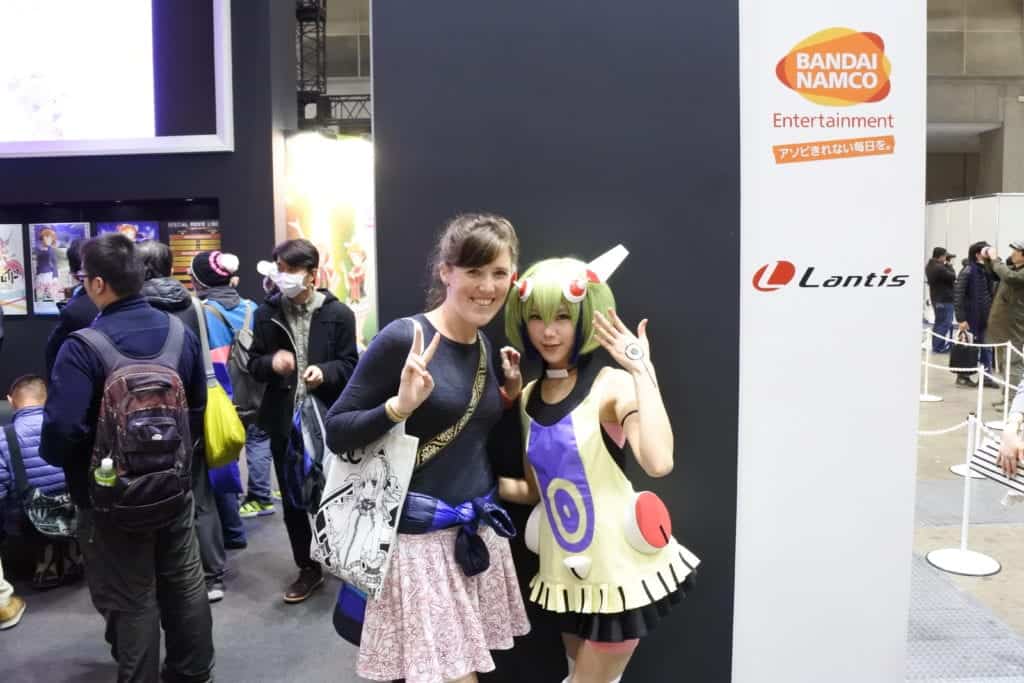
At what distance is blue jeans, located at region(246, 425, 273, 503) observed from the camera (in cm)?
496

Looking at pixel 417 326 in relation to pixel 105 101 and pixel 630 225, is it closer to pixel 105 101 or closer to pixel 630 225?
pixel 630 225

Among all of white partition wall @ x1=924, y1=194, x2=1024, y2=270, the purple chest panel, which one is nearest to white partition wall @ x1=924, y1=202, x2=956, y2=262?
white partition wall @ x1=924, y1=194, x2=1024, y2=270

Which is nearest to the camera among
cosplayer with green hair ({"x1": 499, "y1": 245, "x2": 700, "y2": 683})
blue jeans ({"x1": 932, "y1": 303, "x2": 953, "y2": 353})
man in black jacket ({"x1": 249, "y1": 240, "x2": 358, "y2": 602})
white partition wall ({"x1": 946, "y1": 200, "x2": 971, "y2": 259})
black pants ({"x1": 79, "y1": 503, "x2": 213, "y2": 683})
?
cosplayer with green hair ({"x1": 499, "y1": 245, "x2": 700, "y2": 683})

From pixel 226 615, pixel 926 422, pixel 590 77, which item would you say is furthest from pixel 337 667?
pixel 926 422

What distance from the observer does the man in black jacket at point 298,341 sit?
350 cm

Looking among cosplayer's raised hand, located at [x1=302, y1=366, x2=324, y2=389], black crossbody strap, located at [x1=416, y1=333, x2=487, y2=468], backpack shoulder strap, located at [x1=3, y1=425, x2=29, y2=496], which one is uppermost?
black crossbody strap, located at [x1=416, y1=333, x2=487, y2=468]

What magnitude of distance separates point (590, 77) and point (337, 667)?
2.45 m

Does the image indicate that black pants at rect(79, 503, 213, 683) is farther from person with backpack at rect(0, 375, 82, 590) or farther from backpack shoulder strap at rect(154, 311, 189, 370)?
person with backpack at rect(0, 375, 82, 590)

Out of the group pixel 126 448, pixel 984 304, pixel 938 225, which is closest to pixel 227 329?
pixel 126 448

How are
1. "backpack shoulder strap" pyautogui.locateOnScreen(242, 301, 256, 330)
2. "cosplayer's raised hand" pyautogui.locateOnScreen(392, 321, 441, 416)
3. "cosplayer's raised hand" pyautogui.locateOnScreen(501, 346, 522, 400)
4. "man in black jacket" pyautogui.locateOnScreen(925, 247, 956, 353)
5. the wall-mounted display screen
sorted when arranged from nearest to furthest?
"cosplayer's raised hand" pyautogui.locateOnScreen(392, 321, 441, 416)
"cosplayer's raised hand" pyautogui.locateOnScreen(501, 346, 522, 400)
"backpack shoulder strap" pyautogui.locateOnScreen(242, 301, 256, 330)
the wall-mounted display screen
"man in black jacket" pyautogui.locateOnScreen(925, 247, 956, 353)

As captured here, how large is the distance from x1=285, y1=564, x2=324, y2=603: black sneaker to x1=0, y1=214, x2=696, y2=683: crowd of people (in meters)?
1.04

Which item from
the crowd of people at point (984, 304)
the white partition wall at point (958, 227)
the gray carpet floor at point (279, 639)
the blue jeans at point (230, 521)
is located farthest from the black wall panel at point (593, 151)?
the white partition wall at point (958, 227)

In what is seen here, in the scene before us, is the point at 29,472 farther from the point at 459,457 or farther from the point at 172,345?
the point at 459,457

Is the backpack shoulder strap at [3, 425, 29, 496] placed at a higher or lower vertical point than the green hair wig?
lower
